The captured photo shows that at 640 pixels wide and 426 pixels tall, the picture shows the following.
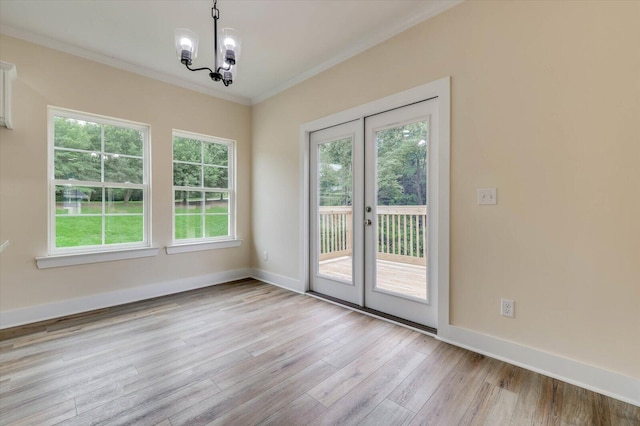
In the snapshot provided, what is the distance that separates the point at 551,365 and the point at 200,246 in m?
3.81

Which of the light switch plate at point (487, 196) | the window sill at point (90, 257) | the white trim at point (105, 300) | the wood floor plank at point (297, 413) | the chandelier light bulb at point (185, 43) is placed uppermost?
the chandelier light bulb at point (185, 43)

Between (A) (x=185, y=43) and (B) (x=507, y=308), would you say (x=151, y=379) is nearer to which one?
(A) (x=185, y=43)

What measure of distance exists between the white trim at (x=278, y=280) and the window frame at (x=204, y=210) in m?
0.56

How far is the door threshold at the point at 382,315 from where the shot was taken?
241 centimetres

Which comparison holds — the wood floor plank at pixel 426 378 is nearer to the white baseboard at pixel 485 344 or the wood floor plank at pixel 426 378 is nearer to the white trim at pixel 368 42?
the white baseboard at pixel 485 344

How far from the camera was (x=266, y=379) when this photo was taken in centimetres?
179

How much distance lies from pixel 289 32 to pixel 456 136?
1.83 meters

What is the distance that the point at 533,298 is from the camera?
190 centimetres

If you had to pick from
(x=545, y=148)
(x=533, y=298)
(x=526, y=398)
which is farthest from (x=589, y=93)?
(x=526, y=398)

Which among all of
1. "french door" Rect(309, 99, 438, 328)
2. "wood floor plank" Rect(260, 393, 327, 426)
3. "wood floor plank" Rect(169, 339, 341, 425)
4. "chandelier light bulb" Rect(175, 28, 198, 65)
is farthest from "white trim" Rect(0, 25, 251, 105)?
"wood floor plank" Rect(260, 393, 327, 426)

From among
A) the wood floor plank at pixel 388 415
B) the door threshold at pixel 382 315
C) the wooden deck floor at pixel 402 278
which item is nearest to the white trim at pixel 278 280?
the door threshold at pixel 382 315

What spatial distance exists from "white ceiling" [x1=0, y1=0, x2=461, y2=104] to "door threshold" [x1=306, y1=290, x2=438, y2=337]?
2477 mm

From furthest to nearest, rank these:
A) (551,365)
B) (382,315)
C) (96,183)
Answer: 1. (96,183)
2. (382,315)
3. (551,365)

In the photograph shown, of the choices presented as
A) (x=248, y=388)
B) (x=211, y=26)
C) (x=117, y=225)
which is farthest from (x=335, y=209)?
(x=117, y=225)
